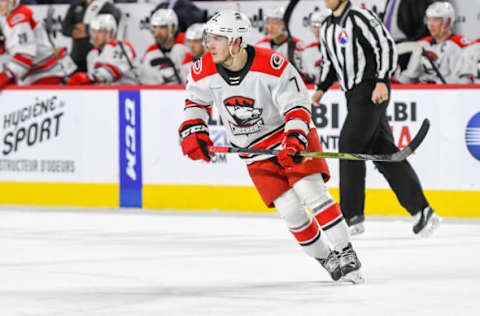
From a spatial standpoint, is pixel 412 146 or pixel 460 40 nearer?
pixel 412 146

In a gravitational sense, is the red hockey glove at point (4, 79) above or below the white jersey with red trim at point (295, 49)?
below

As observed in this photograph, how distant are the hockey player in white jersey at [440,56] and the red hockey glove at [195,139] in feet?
11.1

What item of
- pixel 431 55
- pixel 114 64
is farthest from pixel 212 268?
pixel 114 64

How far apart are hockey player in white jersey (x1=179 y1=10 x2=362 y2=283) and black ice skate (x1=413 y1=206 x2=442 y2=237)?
141 centimetres

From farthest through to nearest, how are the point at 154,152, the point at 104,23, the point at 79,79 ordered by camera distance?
1. the point at 104,23
2. the point at 79,79
3. the point at 154,152

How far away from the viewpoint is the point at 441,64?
25.8ft

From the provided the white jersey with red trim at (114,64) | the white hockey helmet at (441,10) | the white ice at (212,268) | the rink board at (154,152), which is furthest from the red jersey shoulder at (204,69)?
the white jersey with red trim at (114,64)

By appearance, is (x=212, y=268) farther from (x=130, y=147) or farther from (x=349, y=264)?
(x=130, y=147)

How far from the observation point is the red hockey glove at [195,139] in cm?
475

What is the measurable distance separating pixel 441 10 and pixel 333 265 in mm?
3584

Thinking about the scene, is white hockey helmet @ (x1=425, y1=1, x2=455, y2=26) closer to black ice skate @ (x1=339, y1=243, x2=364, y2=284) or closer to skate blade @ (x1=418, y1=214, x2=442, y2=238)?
skate blade @ (x1=418, y1=214, x2=442, y2=238)

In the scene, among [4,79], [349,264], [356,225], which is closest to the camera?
[349,264]

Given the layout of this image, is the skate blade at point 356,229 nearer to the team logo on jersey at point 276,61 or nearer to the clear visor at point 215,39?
the team logo on jersey at point 276,61

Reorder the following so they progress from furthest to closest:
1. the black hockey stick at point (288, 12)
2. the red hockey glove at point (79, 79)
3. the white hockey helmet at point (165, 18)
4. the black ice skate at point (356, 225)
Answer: the white hockey helmet at point (165, 18), the black hockey stick at point (288, 12), the red hockey glove at point (79, 79), the black ice skate at point (356, 225)
